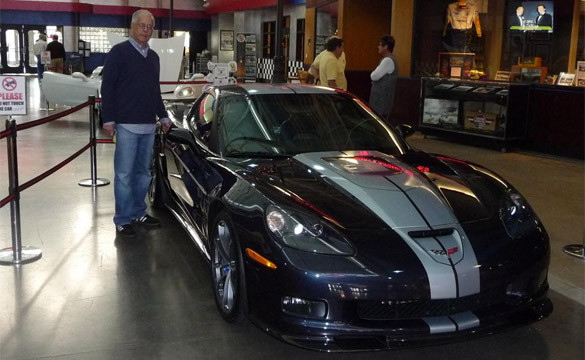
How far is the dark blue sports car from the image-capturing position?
114 inches

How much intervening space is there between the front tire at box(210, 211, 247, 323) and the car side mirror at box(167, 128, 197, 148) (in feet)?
2.96

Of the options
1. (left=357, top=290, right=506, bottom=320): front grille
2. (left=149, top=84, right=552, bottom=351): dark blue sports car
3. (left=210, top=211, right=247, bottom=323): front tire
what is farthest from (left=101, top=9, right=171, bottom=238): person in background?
(left=357, top=290, right=506, bottom=320): front grille

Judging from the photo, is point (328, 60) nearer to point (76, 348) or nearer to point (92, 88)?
point (76, 348)

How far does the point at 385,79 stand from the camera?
8039mm

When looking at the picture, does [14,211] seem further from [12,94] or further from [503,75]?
[503,75]

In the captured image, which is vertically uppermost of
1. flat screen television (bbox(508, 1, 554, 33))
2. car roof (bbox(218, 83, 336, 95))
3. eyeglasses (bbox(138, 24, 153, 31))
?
flat screen television (bbox(508, 1, 554, 33))

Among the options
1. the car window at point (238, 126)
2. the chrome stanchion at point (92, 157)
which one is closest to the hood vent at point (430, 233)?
the car window at point (238, 126)

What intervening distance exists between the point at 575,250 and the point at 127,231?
360 cm

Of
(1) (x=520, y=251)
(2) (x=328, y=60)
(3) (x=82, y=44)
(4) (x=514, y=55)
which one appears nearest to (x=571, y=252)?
(1) (x=520, y=251)

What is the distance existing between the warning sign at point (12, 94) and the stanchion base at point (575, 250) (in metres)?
4.34

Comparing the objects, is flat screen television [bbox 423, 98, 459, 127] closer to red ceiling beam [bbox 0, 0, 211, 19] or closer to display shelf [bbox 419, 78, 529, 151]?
display shelf [bbox 419, 78, 529, 151]

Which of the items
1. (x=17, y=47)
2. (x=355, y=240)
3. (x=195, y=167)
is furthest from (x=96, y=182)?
(x=17, y=47)

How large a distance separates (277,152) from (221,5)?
2773 centimetres

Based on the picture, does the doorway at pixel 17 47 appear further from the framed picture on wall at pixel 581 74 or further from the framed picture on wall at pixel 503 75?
the framed picture on wall at pixel 581 74
